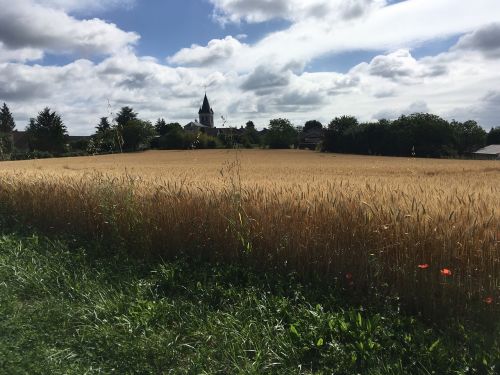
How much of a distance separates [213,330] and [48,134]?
8430cm

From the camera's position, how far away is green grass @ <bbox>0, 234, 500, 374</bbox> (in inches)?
138

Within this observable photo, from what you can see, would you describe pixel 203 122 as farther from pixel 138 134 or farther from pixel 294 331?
pixel 294 331

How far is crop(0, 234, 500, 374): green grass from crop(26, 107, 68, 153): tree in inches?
3088

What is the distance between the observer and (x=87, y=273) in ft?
19.1

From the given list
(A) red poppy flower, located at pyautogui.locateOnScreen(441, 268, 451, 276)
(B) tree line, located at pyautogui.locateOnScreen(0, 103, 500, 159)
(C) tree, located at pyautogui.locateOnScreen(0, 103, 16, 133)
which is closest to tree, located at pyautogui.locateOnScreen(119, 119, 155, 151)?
(B) tree line, located at pyautogui.locateOnScreen(0, 103, 500, 159)

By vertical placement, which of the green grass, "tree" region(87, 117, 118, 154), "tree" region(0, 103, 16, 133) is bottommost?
the green grass

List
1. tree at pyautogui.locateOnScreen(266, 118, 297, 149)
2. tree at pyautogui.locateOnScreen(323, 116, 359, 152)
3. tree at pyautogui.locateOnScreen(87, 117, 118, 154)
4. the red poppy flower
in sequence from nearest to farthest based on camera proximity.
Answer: the red poppy flower < tree at pyautogui.locateOnScreen(87, 117, 118, 154) < tree at pyautogui.locateOnScreen(323, 116, 359, 152) < tree at pyautogui.locateOnScreen(266, 118, 297, 149)

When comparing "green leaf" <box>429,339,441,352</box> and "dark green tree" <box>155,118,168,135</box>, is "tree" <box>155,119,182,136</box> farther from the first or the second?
"green leaf" <box>429,339,441,352</box>

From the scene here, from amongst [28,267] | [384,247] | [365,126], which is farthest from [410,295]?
[365,126]

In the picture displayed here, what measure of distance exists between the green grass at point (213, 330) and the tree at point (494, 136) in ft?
350

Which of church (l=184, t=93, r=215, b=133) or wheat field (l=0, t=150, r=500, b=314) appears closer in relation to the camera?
wheat field (l=0, t=150, r=500, b=314)

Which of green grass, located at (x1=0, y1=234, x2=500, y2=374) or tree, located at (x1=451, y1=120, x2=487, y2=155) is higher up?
tree, located at (x1=451, y1=120, x2=487, y2=155)

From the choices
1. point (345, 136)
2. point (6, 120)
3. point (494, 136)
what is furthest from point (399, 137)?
point (6, 120)

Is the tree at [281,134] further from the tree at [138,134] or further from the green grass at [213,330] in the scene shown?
the green grass at [213,330]
